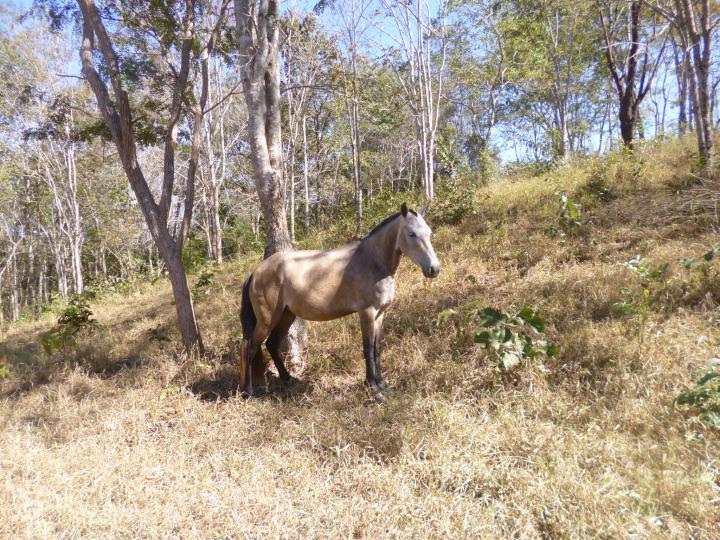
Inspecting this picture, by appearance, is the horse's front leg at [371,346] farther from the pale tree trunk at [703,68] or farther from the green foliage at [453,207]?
the pale tree trunk at [703,68]

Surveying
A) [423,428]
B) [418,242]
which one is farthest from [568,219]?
[423,428]

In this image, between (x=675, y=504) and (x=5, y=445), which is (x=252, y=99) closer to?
(x=5, y=445)

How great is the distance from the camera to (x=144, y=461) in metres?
2.71

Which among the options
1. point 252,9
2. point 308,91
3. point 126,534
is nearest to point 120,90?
point 252,9

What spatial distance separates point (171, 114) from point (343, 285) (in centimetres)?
344

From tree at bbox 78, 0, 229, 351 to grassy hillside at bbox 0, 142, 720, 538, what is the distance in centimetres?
99

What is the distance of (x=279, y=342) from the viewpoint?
4.25m

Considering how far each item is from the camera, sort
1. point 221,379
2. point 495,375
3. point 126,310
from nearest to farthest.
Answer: point 495,375
point 221,379
point 126,310

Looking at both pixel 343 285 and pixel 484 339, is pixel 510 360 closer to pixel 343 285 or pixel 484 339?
pixel 484 339

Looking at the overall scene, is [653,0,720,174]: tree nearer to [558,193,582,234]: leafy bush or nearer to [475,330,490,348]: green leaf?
[558,193,582,234]: leafy bush

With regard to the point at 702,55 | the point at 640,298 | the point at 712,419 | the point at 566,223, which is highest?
the point at 702,55

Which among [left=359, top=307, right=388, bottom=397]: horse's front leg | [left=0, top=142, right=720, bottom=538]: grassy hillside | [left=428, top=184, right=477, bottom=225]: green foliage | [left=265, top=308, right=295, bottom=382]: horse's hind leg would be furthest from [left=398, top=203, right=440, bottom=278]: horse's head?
[left=428, top=184, right=477, bottom=225]: green foliage

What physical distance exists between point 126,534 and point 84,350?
15.0ft

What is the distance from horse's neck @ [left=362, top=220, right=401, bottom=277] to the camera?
358cm
